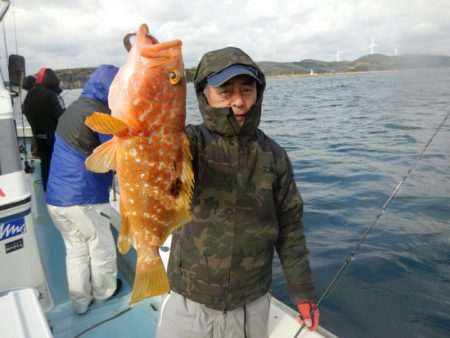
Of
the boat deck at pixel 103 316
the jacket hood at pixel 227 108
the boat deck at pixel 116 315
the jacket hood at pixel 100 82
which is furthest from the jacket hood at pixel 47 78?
the jacket hood at pixel 227 108

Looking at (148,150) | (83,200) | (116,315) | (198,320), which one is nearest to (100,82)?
(83,200)

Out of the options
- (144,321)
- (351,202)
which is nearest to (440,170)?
(351,202)

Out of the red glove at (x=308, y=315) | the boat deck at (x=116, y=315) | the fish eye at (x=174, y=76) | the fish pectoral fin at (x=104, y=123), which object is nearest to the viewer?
the fish pectoral fin at (x=104, y=123)

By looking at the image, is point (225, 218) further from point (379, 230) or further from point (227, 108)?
point (379, 230)

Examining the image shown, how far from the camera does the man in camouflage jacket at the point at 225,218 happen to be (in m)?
2.04

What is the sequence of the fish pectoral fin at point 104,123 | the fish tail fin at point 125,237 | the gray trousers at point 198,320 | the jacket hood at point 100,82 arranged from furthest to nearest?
the jacket hood at point 100,82 → the gray trousers at point 198,320 → the fish tail fin at point 125,237 → the fish pectoral fin at point 104,123

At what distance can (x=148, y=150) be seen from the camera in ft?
5.22

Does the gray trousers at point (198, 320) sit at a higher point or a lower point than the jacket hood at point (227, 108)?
lower

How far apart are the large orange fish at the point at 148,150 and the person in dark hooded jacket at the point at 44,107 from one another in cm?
504

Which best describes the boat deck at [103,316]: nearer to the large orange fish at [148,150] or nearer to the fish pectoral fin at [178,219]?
the large orange fish at [148,150]

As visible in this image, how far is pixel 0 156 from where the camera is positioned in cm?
323

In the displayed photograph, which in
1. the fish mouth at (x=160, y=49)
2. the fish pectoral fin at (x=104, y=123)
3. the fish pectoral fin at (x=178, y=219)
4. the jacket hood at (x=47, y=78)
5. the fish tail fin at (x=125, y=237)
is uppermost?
the jacket hood at (x=47, y=78)

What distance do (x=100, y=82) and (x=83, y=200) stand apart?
1245 millimetres

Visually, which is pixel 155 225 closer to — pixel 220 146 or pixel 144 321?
pixel 220 146
